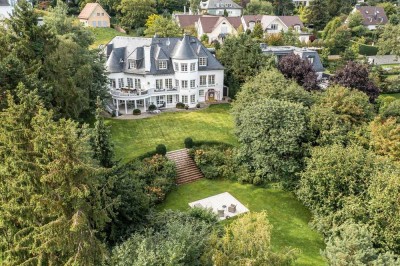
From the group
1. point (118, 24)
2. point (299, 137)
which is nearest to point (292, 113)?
point (299, 137)

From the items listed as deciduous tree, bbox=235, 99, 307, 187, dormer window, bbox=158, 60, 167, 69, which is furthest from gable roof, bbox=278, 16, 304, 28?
deciduous tree, bbox=235, 99, 307, 187

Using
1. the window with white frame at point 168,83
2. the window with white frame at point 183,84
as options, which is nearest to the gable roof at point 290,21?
the window with white frame at point 183,84

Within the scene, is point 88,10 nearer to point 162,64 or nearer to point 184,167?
point 162,64

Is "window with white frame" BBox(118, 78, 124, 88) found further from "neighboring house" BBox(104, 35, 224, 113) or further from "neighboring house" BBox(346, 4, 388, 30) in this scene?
"neighboring house" BBox(346, 4, 388, 30)

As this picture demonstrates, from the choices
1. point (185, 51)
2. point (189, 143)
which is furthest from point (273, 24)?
point (189, 143)

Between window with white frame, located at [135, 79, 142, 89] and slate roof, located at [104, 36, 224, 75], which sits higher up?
slate roof, located at [104, 36, 224, 75]

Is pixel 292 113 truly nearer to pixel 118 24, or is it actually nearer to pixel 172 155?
pixel 172 155
